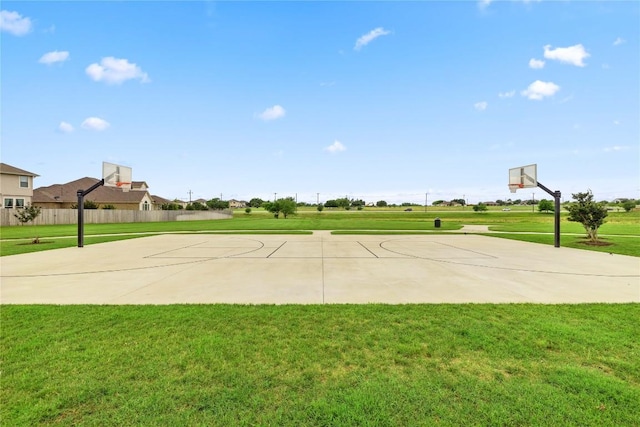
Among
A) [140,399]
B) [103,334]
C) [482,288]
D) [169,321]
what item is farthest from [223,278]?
[482,288]

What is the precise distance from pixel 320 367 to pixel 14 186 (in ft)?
147

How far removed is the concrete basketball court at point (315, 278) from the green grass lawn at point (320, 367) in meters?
0.99

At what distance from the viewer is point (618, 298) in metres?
5.84

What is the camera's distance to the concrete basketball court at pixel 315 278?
233 inches

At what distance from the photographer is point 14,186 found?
33.0 metres

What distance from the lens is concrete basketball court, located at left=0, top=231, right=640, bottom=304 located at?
593 centimetres

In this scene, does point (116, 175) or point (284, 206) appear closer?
point (116, 175)

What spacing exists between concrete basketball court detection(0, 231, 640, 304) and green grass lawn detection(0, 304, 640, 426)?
0.99 m

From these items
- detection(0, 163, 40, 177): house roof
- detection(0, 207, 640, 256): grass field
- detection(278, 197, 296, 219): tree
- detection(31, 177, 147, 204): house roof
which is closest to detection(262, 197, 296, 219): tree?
detection(278, 197, 296, 219): tree

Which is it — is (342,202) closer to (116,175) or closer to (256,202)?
(256,202)

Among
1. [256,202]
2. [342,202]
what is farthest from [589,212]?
[256,202]

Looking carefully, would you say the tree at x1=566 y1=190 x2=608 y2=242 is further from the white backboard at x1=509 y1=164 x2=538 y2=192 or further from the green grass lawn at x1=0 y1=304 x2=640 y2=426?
the green grass lawn at x1=0 y1=304 x2=640 y2=426

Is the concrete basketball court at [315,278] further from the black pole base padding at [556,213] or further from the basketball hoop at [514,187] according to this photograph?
the basketball hoop at [514,187]

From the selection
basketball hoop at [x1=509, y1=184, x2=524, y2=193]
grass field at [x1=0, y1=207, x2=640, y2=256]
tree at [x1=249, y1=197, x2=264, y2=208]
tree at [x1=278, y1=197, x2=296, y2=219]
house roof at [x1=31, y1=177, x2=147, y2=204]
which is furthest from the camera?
tree at [x1=249, y1=197, x2=264, y2=208]
